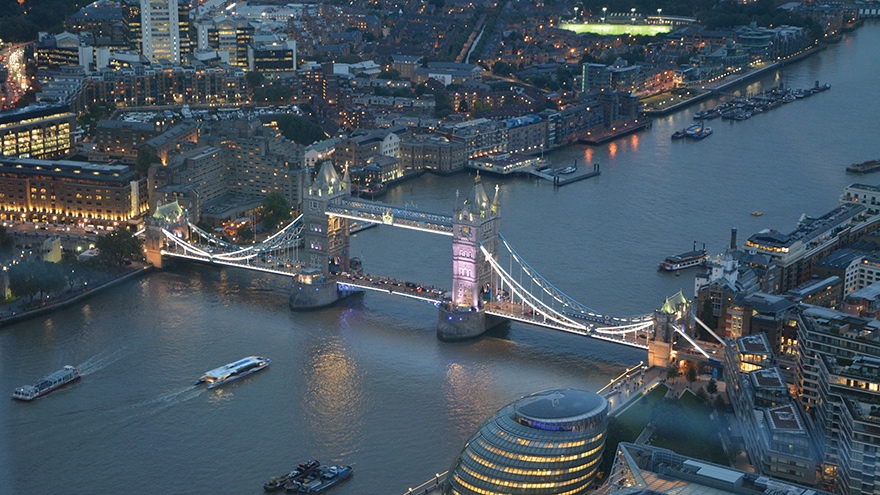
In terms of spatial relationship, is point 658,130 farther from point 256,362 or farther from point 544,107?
point 256,362

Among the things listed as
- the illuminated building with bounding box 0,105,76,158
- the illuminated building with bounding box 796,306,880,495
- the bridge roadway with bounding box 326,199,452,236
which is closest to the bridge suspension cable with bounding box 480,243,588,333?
the bridge roadway with bounding box 326,199,452,236

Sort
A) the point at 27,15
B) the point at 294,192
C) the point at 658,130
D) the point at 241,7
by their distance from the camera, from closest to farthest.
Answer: the point at 294,192 < the point at 658,130 < the point at 27,15 < the point at 241,7

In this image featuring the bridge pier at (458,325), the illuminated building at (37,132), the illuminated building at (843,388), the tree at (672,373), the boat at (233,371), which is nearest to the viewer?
the illuminated building at (843,388)

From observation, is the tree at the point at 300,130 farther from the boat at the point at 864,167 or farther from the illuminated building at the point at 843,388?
the illuminated building at the point at 843,388

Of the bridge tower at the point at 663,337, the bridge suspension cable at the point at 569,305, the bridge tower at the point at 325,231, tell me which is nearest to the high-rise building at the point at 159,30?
the bridge tower at the point at 325,231

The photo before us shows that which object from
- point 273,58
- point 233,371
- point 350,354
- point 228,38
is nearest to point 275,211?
point 350,354

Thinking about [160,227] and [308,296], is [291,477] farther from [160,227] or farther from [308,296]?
[160,227]

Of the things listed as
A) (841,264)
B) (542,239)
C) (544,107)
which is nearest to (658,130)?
(544,107)
